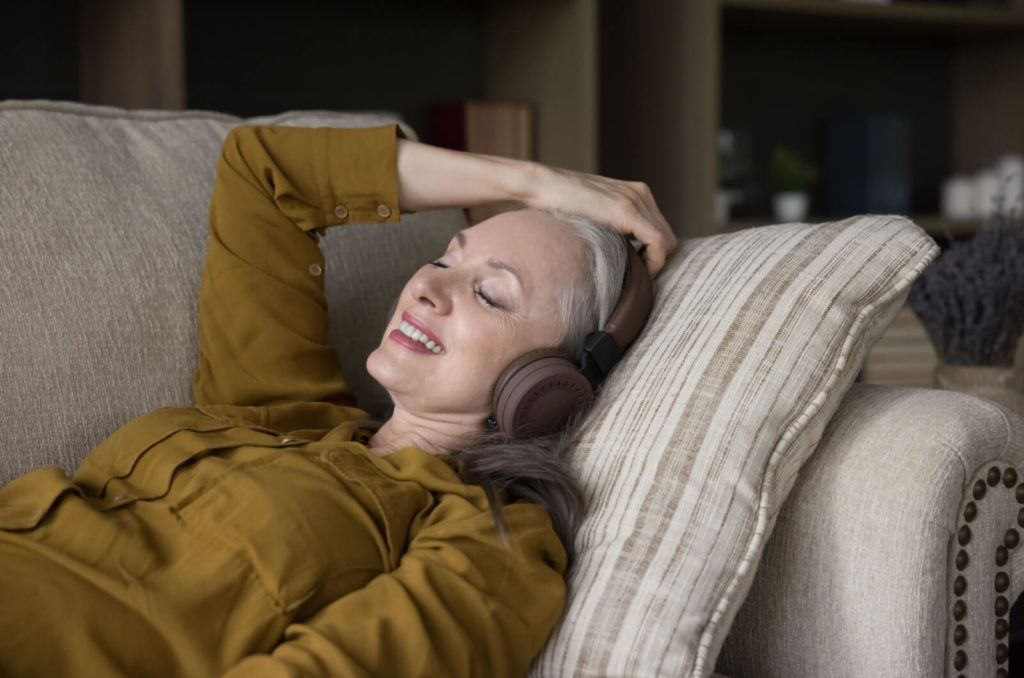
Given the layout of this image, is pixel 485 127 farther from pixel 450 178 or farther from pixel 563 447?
pixel 563 447

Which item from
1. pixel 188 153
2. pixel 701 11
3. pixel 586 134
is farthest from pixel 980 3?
pixel 188 153

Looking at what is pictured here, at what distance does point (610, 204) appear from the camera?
123cm

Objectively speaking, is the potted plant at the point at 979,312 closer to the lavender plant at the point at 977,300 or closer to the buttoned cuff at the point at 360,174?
the lavender plant at the point at 977,300

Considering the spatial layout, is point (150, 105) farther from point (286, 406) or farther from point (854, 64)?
point (854, 64)

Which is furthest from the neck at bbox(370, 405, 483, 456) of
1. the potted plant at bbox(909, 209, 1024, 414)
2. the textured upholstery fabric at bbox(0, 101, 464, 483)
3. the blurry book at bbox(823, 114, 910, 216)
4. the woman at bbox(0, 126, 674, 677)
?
the blurry book at bbox(823, 114, 910, 216)

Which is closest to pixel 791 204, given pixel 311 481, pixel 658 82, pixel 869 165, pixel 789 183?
pixel 789 183

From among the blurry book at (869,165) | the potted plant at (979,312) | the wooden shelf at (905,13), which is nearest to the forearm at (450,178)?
the potted plant at (979,312)

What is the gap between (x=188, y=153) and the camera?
57.3 inches

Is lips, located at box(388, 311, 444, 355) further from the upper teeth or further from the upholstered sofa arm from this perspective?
the upholstered sofa arm

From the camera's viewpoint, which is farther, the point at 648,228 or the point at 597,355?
the point at 648,228

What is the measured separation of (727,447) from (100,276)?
756mm

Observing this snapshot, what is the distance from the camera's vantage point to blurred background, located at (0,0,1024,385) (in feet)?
7.59

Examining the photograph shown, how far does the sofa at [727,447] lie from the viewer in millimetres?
967

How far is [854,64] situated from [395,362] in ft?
8.73
